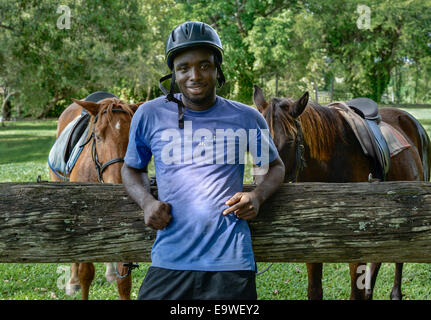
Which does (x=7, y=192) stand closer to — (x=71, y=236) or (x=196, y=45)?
(x=71, y=236)

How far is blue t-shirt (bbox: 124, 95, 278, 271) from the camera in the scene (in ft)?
7.14

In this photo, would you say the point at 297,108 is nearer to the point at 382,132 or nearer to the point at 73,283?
the point at 382,132

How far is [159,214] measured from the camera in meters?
2.23

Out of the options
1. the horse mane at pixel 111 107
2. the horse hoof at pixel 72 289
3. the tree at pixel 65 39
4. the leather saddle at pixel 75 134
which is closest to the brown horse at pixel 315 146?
the horse mane at pixel 111 107

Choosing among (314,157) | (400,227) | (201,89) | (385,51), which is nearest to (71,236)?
(201,89)

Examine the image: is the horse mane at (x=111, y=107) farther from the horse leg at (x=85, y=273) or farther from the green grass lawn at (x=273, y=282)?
the green grass lawn at (x=273, y=282)

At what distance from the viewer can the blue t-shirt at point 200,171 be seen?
218 centimetres

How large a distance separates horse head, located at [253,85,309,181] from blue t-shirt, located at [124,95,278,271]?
1.06 m

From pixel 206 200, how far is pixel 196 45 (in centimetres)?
78

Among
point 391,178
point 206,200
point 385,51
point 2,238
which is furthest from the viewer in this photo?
point 385,51

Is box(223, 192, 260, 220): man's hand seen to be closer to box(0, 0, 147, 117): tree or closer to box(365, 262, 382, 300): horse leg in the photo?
box(365, 262, 382, 300): horse leg

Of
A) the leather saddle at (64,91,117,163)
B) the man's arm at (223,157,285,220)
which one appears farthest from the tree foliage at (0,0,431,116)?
the man's arm at (223,157,285,220)

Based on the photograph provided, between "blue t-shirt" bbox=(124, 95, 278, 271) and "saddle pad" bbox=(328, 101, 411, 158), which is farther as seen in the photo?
"saddle pad" bbox=(328, 101, 411, 158)

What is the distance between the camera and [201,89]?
229cm
